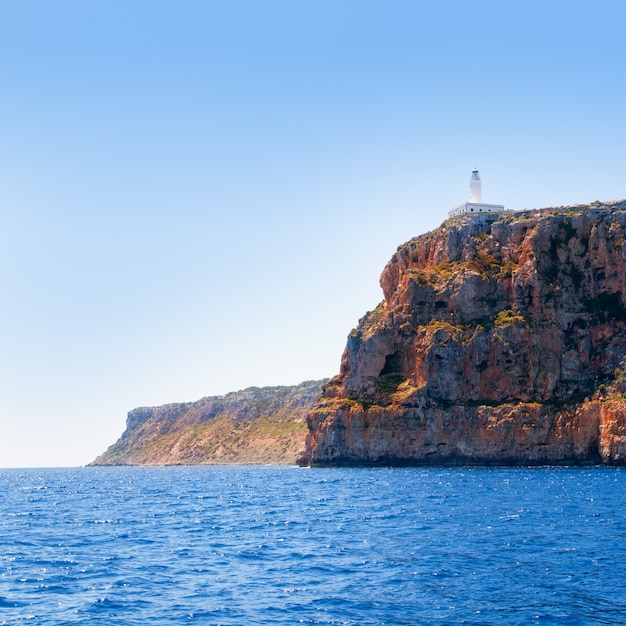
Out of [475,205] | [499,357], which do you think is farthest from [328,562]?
[475,205]

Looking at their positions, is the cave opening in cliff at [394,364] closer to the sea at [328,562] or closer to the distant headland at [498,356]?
the distant headland at [498,356]

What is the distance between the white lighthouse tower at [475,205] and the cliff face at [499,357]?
38.5 feet

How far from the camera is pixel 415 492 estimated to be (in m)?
76.5

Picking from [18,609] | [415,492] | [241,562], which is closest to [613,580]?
[241,562]

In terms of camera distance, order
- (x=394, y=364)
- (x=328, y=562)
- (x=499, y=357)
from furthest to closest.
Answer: (x=394, y=364)
(x=499, y=357)
(x=328, y=562)

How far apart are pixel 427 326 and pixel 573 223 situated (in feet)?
104

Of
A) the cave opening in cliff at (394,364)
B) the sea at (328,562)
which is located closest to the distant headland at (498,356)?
the cave opening in cliff at (394,364)

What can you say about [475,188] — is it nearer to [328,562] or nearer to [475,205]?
[475,205]

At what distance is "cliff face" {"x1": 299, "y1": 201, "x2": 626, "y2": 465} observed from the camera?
404 feet

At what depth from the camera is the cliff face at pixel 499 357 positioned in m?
123

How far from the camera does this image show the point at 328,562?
3828 cm

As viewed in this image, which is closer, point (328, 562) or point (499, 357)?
point (328, 562)

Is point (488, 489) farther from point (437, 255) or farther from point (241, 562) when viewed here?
point (437, 255)

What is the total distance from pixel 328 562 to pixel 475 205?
126 m
